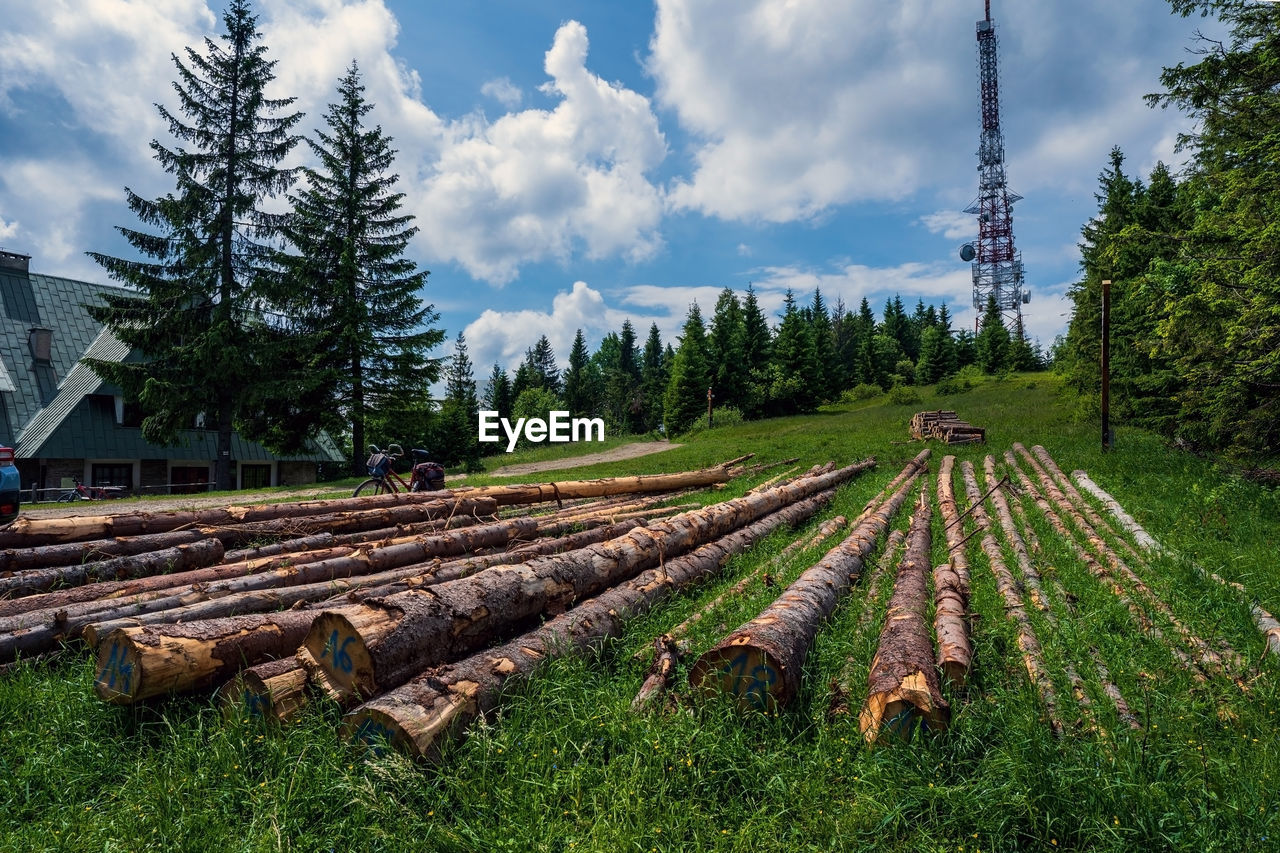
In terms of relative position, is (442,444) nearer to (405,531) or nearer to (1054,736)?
(405,531)

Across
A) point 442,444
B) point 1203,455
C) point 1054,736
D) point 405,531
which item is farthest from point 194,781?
point 442,444

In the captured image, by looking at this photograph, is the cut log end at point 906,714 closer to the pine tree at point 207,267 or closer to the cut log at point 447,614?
the cut log at point 447,614

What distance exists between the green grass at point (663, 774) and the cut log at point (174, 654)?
201 millimetres

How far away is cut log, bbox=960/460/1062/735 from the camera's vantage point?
3.66 meters

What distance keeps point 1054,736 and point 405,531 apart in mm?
Result: 8008

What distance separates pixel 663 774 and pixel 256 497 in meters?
19.1

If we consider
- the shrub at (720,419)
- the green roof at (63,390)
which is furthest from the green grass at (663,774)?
the shrub at (720,419)

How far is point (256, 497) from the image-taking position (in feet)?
58.7

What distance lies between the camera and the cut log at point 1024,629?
3.66 m

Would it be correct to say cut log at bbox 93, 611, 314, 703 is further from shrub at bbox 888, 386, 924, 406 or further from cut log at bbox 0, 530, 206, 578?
shrub at bbox 888, 386, 924, 406

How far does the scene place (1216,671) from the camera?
13.8ft

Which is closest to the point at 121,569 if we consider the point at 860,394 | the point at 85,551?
the point at 85,551

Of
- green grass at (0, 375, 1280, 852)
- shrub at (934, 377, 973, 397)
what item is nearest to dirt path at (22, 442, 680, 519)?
green grass at (0, 375, 1280, 852)

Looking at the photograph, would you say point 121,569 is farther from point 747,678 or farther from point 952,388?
point 952,388
